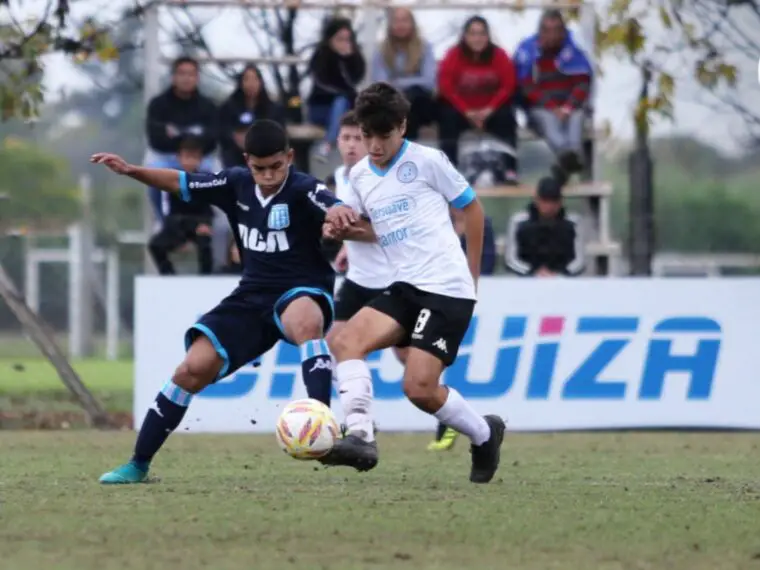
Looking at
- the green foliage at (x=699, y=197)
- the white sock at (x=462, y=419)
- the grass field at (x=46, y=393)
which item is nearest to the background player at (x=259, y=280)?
the white sock at (x=462, y=419)

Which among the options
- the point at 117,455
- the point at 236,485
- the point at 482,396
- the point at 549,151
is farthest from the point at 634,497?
the point at 549,151

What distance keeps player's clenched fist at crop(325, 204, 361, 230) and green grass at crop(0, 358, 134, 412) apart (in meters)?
6.70

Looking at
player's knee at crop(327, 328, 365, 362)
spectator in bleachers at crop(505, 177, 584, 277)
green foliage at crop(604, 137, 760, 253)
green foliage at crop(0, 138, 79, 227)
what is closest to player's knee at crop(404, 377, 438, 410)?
player's knee at crop(327, 328, 365, 362)

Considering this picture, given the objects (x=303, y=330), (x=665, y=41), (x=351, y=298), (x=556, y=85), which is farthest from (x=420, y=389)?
(x=665, y=41)

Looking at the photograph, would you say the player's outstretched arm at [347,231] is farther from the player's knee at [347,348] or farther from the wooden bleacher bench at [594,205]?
the wooden bleacher bench at [594,205]

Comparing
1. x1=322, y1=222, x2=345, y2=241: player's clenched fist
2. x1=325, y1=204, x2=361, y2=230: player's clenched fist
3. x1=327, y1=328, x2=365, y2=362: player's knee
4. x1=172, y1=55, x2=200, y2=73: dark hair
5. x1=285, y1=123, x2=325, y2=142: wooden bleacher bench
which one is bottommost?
x1=327, y1=328, x2=365, y2=362: player's knee

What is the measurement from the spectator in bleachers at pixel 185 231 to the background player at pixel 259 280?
5817mm

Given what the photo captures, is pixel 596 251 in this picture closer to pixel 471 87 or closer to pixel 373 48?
pixel 471 87

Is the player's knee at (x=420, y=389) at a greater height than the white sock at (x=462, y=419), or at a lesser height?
greater

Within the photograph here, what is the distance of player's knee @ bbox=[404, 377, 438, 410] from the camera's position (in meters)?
8.17

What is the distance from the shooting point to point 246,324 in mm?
8367

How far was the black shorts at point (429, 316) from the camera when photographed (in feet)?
27.0

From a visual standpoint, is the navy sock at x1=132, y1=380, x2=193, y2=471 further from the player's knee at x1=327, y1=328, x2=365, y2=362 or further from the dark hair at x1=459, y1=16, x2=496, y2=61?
the dark hair at x1=459, y1=16, x2=496, y2=61

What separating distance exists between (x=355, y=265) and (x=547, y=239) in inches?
142
